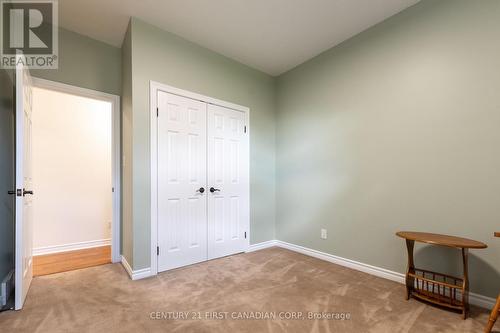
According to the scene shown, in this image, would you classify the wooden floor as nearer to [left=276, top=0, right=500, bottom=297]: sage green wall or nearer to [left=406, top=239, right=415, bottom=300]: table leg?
[left=276, top=0, right=500, bottom=297]: sage green wall

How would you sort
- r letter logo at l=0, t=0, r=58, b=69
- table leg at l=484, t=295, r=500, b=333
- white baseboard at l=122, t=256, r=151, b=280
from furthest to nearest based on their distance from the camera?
1. white baseboard at l=122, t=256, r=151, b=280
2. r letter logo at l=0, t=0, r=58, b=69
3. table leg at l=484, t=295, r=500, b=333

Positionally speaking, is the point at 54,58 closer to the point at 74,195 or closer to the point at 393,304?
the point at 74,195

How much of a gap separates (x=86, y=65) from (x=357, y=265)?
398 centimetres

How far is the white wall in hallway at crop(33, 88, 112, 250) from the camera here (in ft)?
11.3

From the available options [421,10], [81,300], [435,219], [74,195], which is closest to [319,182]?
[435,219]

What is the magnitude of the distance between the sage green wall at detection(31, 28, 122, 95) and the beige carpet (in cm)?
219

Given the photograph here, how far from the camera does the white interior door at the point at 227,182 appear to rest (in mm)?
3133

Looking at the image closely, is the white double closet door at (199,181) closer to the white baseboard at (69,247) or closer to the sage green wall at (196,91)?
the sage green wall at (196,91)

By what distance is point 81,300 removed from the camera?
2.05 metres

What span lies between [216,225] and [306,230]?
49.7 inches

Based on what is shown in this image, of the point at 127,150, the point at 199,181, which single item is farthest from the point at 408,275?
the point at 127,150

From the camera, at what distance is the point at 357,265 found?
276cm

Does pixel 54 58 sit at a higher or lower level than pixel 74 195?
higher

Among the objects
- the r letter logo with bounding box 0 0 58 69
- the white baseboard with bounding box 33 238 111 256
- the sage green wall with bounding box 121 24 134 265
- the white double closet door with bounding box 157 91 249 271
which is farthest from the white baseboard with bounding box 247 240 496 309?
the r letter logo with bounding box 0 0 58 69
